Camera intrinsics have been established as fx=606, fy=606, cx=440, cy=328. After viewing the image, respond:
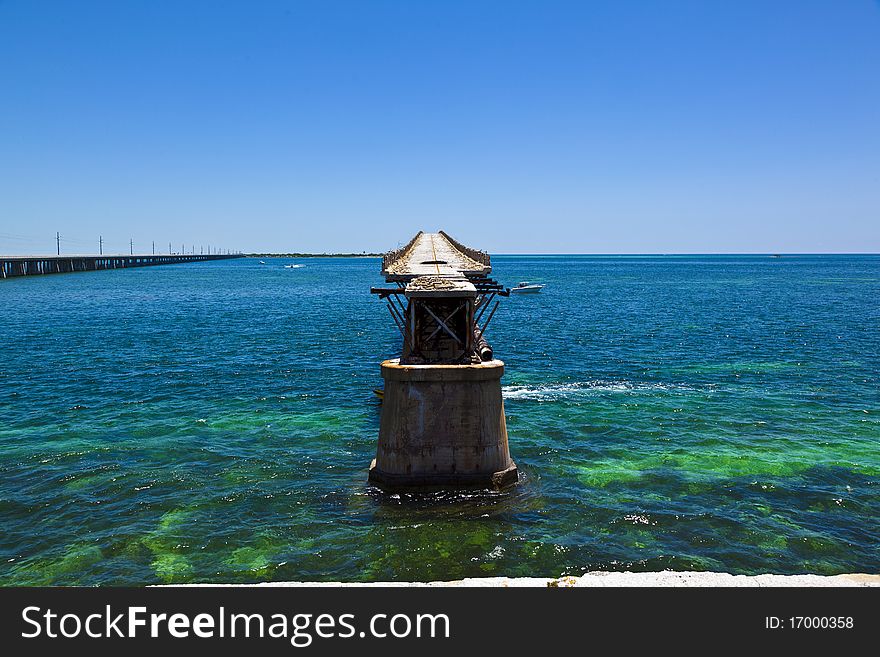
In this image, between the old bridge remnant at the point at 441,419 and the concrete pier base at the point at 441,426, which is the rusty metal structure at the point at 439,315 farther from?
the concrete pier base at the point at 441,426

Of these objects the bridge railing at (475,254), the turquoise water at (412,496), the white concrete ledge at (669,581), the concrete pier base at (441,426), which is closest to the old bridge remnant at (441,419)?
the concrete pier base at (441,426)

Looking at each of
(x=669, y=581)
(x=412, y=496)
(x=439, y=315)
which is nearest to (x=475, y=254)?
(x=439, y=315)

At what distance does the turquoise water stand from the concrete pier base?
2.53 feet

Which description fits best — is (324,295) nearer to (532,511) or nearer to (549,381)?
(549,381)

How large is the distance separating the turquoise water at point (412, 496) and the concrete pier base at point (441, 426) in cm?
77

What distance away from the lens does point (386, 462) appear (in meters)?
18.6

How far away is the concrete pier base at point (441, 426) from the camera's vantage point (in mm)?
17844

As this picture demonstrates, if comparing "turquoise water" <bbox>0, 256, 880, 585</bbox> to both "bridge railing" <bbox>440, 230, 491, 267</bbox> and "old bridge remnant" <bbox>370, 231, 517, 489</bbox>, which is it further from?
"bridge railing" <bbox>440, 230, 491, 267</bbox>

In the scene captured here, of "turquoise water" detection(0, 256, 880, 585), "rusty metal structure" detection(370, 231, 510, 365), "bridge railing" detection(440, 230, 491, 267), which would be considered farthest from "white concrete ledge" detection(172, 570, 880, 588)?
"bridge railing" detection(440, 230, 491, 267)

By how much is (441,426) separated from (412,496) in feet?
7.48

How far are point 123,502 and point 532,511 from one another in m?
12.6

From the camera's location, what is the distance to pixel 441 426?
59.2ft

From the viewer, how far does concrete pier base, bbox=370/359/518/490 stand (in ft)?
58.5
